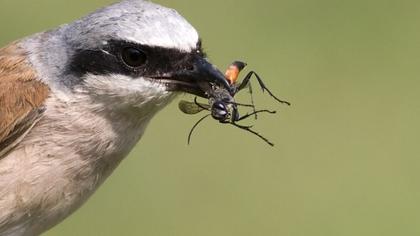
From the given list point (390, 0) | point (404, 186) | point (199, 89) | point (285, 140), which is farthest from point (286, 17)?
point (199, 89)

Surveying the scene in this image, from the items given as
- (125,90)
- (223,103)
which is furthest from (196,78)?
(125,90)

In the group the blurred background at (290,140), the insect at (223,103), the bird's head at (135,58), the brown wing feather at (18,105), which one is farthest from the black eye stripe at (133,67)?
the blurred background at (290,140)

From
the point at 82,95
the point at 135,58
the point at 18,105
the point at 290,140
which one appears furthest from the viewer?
the point at 290,140

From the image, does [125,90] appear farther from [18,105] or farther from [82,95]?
[18,105]

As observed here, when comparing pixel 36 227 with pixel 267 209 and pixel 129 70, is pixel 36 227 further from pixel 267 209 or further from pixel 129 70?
pixel 267 209

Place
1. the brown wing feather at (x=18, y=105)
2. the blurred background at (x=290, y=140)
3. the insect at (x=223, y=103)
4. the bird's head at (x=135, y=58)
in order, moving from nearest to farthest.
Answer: the bird's head at (x=135, y=58) → the insect at (x=223, y=103) → the brown wing feather at (x=18, y=105) → the blurred background at (x=290, y=140)

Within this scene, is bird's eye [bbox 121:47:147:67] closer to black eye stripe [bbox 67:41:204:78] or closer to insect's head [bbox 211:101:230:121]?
black eye stripe [bbox 67:41:204:78]

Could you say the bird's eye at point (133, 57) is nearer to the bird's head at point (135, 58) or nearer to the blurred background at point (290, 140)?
the bird's head at point (135, 58)
